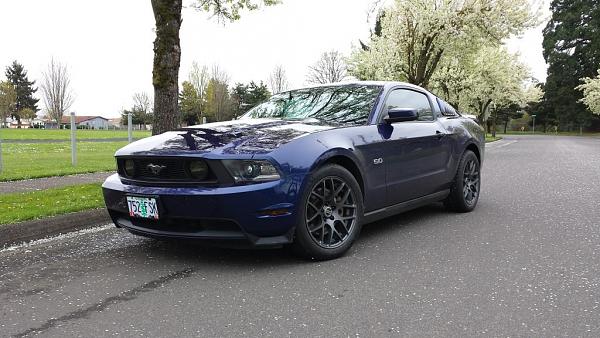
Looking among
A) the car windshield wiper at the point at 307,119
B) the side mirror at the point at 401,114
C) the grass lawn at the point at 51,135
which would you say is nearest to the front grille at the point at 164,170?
the car windshield wiper at the point at 307,119

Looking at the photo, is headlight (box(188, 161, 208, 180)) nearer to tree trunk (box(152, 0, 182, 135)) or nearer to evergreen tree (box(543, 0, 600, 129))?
tree trunk (box(152, 0, 182, 135))

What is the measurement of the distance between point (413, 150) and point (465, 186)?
1409 millimetres

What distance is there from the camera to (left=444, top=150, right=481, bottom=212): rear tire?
5.59m

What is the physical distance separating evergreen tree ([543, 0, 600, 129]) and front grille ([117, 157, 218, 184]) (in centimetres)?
7034

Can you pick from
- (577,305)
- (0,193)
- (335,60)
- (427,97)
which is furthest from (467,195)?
(335,60)

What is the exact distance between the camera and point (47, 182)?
792 cm

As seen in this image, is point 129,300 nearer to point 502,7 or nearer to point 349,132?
point 349,132

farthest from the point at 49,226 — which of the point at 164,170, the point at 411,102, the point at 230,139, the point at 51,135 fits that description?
the point at 51,135

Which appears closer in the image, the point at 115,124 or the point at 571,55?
the point at 571,55

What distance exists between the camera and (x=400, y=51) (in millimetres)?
23750

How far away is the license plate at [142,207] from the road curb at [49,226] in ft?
4.96

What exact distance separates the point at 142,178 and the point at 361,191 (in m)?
1.76

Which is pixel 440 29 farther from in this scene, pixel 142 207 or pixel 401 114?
pixel 142 207

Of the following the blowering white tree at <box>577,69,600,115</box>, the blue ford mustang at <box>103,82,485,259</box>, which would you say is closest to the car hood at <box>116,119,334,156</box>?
the blue ford mustang at <box>103,82,485,259</box>
